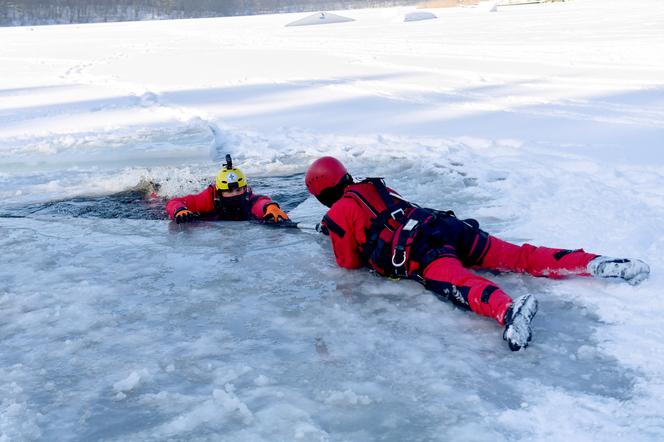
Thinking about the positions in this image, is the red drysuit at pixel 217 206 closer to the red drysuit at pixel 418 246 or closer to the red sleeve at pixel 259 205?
the red sleeve at pixel 259 205

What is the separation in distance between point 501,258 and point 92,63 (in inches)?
700

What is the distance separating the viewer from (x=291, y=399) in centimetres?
286

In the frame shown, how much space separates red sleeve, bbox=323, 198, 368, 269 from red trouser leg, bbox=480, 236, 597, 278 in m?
0.79

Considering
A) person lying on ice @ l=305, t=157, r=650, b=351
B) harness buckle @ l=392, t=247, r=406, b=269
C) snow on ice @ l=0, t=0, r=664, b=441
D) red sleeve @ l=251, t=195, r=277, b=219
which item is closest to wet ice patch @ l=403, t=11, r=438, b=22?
snow on ice @ l=0, t=0, r=664, b=441

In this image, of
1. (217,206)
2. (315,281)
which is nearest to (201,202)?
(217,206)

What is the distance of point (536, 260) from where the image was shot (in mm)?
3988

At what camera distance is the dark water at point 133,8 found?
203 ft

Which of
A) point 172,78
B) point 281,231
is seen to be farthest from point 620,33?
point 281,231

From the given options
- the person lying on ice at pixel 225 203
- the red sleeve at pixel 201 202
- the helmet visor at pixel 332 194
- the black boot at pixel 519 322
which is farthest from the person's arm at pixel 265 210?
the black boot at pixel 519 322

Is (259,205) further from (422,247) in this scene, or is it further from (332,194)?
(422,247)

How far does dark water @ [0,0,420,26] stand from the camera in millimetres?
61844

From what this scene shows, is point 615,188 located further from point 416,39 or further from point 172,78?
point 416,39

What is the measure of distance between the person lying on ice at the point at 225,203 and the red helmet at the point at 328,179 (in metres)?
→ 1.28

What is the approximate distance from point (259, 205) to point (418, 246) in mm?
2098
